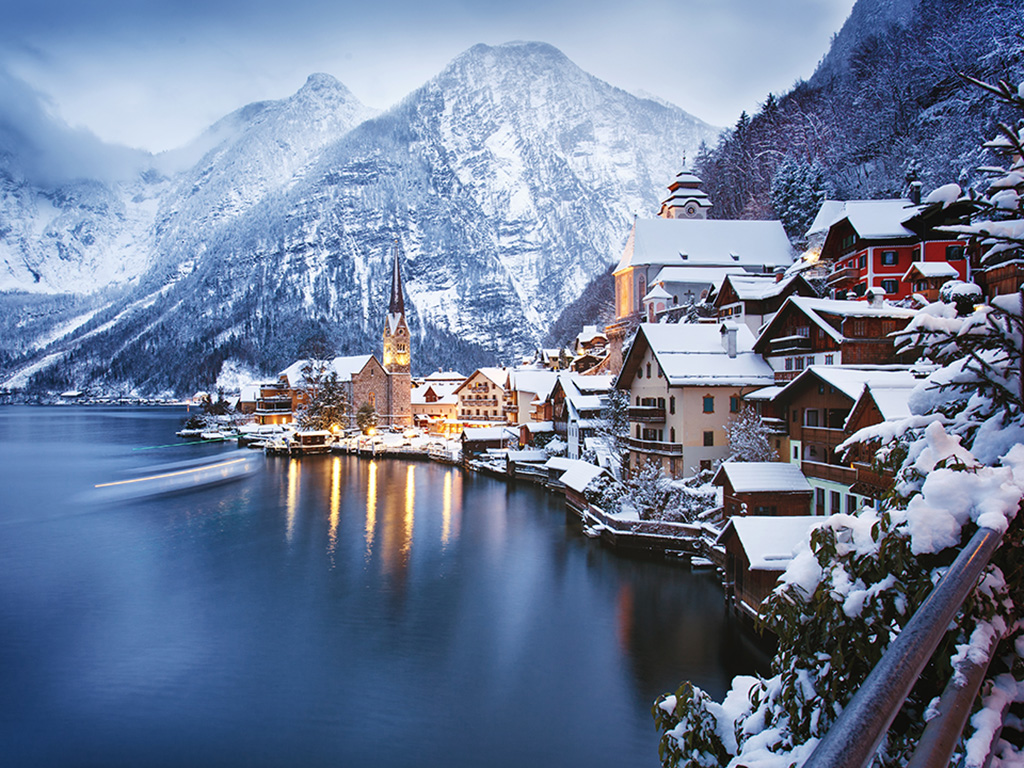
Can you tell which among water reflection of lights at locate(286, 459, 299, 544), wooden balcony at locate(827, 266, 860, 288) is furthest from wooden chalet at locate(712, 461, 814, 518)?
water reflection of lights at locate(286, 459, 299, 544)

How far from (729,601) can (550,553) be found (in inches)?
400

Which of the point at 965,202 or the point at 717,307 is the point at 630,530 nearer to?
the point at 717,307

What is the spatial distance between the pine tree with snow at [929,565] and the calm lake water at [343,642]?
12.1 m

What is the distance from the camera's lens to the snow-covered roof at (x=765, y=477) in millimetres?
21031

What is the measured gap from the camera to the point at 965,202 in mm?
3580

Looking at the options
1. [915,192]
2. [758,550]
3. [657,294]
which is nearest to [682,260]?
[657,294]

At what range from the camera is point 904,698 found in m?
1.27

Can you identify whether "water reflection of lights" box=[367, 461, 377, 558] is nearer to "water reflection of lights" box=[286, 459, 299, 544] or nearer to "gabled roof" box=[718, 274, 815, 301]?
"water reflection of lights" box=[286, 459, 299, 544]

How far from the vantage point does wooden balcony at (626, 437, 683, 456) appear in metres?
27.9

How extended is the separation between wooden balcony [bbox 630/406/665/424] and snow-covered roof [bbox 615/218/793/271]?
27097 millimetres

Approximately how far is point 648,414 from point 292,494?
95.2 feet

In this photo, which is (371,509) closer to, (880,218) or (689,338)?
(689,338)

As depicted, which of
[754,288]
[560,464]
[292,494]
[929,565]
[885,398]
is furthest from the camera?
[292,494]

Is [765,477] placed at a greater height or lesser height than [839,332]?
lesser
